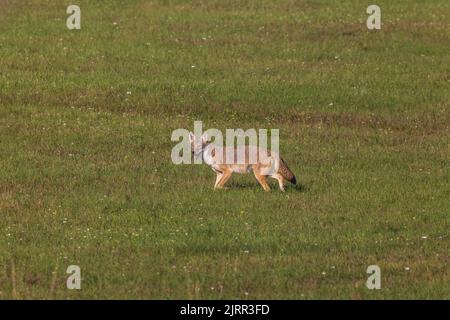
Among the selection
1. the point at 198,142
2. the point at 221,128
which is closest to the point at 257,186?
the point at 198,142

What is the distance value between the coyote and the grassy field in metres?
0.30

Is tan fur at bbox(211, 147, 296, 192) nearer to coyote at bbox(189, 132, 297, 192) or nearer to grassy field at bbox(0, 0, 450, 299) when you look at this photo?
coyote at bbox(189, 132, 297, 192)

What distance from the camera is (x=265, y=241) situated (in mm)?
20141

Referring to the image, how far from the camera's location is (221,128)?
96.1 feet

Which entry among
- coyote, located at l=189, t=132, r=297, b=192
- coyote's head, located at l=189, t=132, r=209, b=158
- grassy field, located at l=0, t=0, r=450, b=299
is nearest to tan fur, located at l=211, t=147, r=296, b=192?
coyote, located at l=189, t=132, r=297, b=192

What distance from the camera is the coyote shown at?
23.1 metres

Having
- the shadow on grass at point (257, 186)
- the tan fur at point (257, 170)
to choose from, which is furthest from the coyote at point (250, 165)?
the shadow on grass at point (257, 186)

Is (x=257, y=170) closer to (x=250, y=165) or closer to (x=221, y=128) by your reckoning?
(x=250, y=165)

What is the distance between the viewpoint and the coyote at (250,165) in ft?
75.8

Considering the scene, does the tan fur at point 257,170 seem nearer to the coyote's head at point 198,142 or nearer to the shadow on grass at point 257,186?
the shadow on grass at point 257,186

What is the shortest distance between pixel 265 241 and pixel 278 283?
2.31 meters
